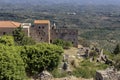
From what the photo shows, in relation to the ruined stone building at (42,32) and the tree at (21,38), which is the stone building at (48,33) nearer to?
the ruined stone building at (42,32)

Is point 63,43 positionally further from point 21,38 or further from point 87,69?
point 87,69

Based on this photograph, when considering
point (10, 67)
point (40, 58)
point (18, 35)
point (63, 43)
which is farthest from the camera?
point (63, 43)

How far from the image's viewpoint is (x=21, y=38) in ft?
173

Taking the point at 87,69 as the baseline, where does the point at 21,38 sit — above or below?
above

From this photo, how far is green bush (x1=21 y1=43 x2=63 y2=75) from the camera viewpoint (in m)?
38.0

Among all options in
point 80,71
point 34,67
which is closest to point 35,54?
point 34,67

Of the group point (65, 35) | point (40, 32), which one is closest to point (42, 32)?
point (40, 32)

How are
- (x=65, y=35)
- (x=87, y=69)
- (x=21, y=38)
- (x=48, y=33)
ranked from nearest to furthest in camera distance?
(x=87, y=69), (x=21, y=38), (x=48, y=33), (x=65, y=35)

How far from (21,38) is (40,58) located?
14704 mm

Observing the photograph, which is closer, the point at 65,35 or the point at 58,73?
the point at 58,73

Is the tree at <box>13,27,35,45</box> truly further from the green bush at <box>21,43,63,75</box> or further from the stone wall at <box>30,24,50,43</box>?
the green bush at <box>21,43,63,75</box>

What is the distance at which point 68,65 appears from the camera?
139ft

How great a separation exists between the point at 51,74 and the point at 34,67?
5.99ft

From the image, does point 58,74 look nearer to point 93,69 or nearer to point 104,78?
point 93,69
